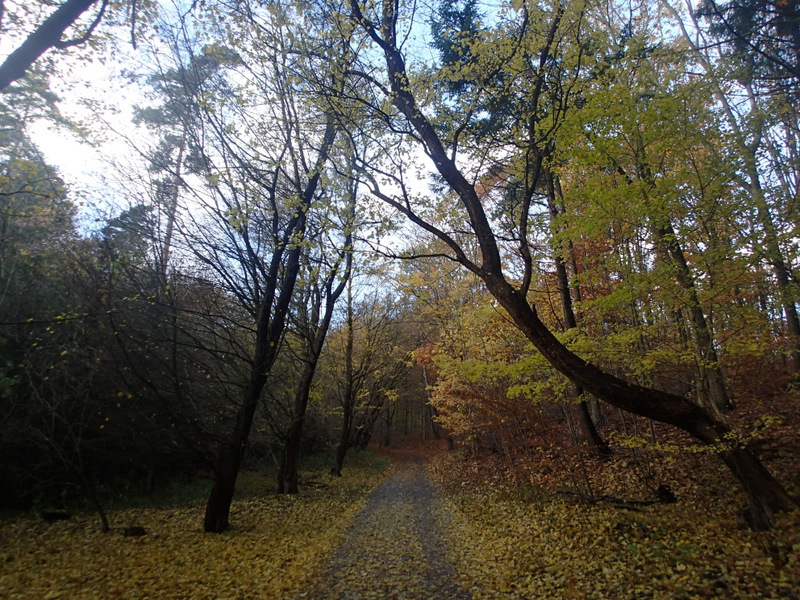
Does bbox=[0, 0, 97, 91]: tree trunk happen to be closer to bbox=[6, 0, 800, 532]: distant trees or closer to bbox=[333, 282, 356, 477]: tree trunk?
bbox=[6, 0, 800, 532]: distant trees

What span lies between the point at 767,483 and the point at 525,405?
6184mm

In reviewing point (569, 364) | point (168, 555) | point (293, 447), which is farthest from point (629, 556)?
point (293, 447)

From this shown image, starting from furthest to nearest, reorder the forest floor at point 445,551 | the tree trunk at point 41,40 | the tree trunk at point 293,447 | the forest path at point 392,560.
Result: 1. the tree trunk at point 293,447
2. the forest path at point 392,560
3. the forest floor at point 445,551
4. the tree trunk at point 41,40

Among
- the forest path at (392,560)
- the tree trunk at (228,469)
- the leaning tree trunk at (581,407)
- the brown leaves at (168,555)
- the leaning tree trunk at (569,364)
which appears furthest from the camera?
the leaning tree trunk at (581,407)

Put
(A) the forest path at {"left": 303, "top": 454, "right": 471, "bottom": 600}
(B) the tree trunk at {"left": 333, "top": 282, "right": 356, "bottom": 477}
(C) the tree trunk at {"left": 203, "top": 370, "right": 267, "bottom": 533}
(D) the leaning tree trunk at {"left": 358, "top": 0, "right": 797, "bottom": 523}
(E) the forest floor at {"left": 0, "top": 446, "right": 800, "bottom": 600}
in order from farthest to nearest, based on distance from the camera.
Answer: (B) the tree trunk at {"left": 333, "top": 282, "right": 356, "bottom": 477} → (C) the tree trunk at {"left": 203, "top": 370, "right": 267, "bottom": 533} → (D) the leaning tree trunk at {"left": 358, "top": 0, "right": 797, "bottom": 523} → (A) the forest path at {"left": 303, "top": 454, "right": 471, "bottom": 600} → (E) the forest floor at {"left": 0, "top": 446, "right": 800, "bottom": 600}

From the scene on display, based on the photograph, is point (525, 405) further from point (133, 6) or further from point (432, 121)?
point (133, 6)

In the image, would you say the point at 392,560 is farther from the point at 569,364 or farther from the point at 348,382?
the point at 348,382

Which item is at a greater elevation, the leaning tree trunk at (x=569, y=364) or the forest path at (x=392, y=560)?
the leaning tree trunk at (x=569, y=364)

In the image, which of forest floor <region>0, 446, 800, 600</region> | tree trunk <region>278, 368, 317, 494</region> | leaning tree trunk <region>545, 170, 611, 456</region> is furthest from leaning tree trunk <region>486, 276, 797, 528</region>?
tree trunk <region>278, 368, 317, 494</region>

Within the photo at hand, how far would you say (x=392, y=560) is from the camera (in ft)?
19.6

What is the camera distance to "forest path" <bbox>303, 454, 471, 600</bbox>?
4820 millimetres

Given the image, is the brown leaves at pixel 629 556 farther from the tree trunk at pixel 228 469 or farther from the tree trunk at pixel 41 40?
the tree trunk at pixel 41 40

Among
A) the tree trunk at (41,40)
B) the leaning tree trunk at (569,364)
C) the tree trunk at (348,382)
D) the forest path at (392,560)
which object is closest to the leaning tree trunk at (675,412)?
the leaning tree trunk at (569,364)

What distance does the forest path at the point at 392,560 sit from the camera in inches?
190
